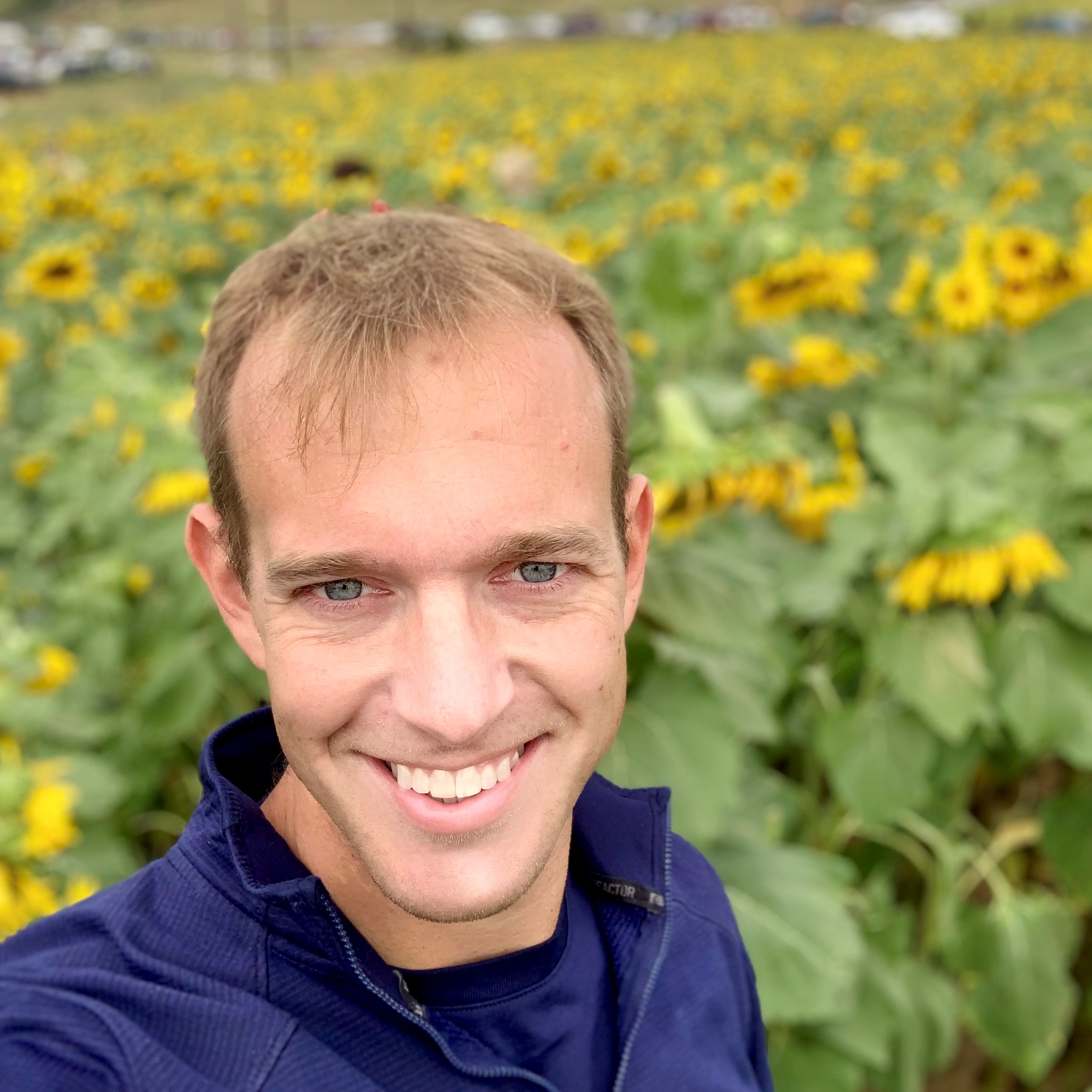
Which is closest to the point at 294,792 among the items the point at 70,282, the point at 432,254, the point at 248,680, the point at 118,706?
the point at 432,254

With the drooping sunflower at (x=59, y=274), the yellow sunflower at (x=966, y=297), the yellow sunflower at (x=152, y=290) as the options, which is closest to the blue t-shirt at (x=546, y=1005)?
the yellow sunflower at (x=966, y=297)

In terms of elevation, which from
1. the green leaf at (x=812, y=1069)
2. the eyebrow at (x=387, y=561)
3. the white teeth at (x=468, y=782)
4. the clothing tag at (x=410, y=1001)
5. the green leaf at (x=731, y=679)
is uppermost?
the eyebrow at (x=387, y=561)

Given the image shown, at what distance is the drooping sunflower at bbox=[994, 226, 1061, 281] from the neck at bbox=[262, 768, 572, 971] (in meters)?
2.96

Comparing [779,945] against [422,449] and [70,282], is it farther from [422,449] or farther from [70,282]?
[70,282]

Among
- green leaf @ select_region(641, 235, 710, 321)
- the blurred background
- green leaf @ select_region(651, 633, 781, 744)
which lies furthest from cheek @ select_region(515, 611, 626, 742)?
green leaf @ select_region(641, 235, 710, 321)

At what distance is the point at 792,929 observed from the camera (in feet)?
6.24

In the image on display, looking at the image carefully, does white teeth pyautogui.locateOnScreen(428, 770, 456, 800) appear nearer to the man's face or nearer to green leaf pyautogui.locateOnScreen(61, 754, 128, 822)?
the man's face

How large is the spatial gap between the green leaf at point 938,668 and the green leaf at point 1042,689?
0.05 m

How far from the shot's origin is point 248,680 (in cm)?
237

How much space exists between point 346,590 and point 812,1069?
1709 millimetres

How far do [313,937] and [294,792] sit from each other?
16 cm

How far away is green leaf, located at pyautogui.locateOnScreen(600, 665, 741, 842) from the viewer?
1761 millimetres

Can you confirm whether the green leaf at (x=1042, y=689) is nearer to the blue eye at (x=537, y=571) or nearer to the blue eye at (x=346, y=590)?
the blue eye at (x=537, y=571)

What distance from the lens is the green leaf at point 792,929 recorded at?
1840 mm
